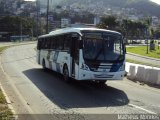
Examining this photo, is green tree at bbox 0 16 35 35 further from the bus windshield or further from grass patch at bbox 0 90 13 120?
grass patch at bbox 0 90 13 120

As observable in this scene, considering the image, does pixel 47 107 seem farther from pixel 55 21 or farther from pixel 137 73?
pixel 55 21

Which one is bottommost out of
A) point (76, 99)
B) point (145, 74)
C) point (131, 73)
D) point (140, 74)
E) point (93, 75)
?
point (131, 73)

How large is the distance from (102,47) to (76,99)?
3706 mm

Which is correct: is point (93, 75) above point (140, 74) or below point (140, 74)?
above

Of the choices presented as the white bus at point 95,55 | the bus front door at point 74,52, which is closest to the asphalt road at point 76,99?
the white bus at point 95,55

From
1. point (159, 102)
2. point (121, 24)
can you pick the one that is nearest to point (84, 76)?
point (159, 102)

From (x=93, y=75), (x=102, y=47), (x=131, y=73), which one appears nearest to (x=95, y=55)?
(x=102, y=47)

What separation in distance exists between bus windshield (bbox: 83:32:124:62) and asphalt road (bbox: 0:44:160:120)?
142cm

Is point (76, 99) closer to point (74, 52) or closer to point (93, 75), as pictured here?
point (93, 75)

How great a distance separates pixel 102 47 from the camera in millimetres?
16875

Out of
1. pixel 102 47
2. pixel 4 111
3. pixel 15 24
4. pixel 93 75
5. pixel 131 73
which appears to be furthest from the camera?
pixel 15 24

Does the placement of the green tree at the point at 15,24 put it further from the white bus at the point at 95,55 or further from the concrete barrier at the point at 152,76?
the white bus at the point at 95,55

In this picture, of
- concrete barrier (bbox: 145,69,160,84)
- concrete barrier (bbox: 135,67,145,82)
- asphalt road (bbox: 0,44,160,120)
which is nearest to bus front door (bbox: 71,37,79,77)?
asphalt road (bbox: 0,44,160,120)

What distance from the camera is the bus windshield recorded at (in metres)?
16.7
